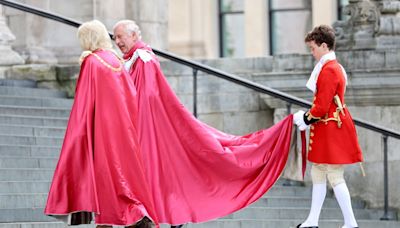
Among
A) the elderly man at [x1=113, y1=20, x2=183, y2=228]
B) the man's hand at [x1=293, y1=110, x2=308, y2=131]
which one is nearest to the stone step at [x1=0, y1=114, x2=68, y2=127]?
the elderly man at [x1=113, y1=20, x2=183, y2=228]

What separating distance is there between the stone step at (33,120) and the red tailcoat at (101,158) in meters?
3.88

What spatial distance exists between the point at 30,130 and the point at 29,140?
28 centimetres

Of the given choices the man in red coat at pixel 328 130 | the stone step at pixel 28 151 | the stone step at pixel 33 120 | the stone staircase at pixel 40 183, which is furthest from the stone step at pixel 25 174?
the man in red coat at pixel 328 130

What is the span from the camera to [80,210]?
14.2m

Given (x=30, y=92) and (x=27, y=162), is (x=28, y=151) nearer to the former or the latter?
(x=27, y=162)

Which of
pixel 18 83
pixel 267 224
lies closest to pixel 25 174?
pixel 267 224

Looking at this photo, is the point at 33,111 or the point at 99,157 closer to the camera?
the point at 99,157

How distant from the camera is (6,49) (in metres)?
20.5

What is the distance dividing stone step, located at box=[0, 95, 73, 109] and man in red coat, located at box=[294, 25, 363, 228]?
471 cm

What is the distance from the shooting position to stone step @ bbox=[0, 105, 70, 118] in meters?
18.4

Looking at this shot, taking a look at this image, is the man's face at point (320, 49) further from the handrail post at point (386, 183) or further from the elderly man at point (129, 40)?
the handrail post at point (386, 183)

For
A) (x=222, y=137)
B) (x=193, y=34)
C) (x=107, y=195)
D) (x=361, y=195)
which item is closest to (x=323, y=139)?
(x=222, y=137)

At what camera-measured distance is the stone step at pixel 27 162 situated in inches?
660

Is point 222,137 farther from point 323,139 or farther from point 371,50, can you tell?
point 371,50
